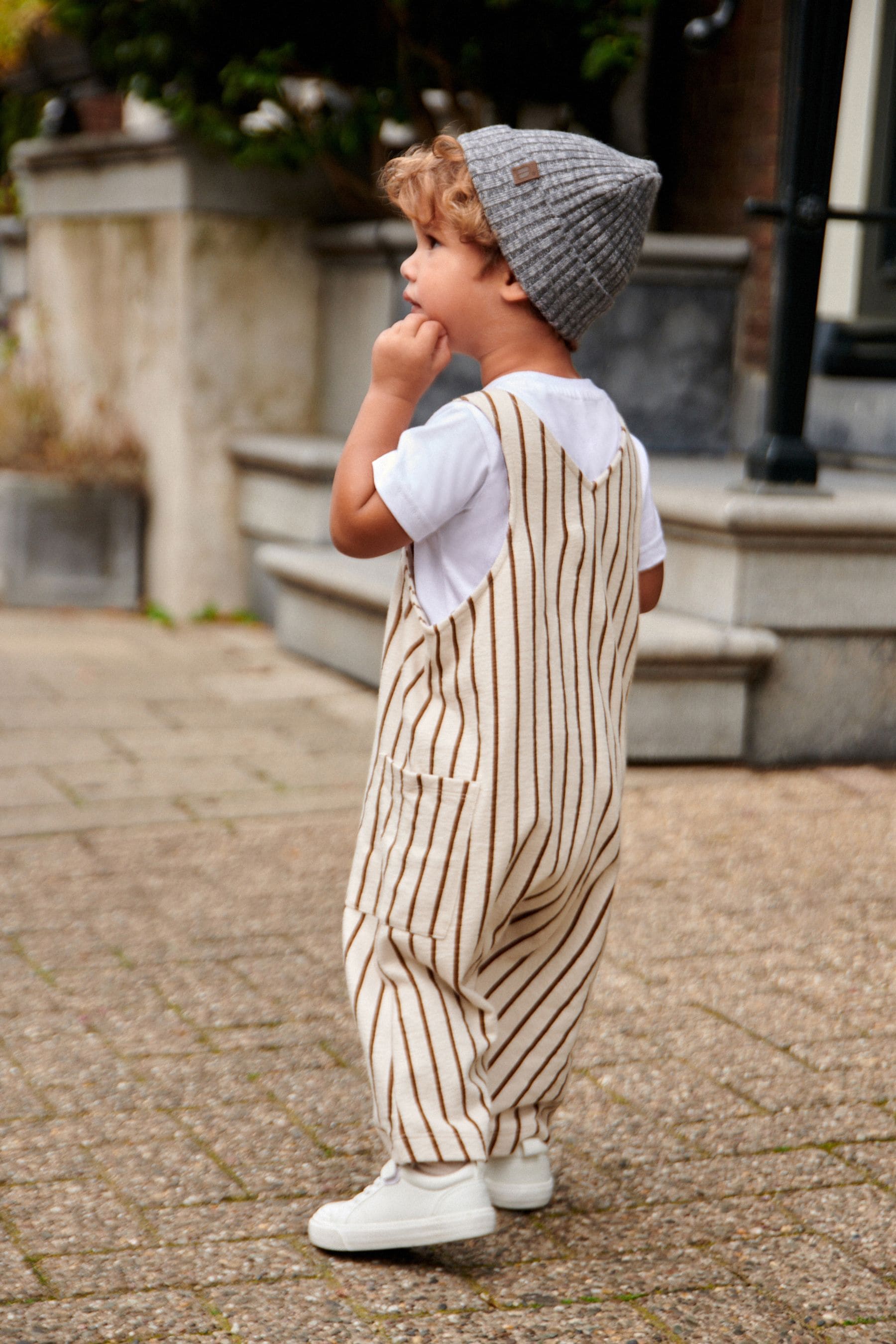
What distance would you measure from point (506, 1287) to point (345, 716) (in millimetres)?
3344

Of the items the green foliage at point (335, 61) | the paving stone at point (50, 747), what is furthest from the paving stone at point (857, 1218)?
the green foliage at point (335, 61)

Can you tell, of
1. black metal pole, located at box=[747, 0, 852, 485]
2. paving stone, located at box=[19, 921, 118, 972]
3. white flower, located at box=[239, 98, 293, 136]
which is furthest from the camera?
white flower, located at box=[239, 98, 293, 136]

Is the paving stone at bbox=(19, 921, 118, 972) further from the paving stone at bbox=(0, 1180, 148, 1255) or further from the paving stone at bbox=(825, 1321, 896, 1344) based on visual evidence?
the paving stone at bbox=(825, 1321, 896, 1344)

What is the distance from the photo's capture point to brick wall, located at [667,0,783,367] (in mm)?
6777

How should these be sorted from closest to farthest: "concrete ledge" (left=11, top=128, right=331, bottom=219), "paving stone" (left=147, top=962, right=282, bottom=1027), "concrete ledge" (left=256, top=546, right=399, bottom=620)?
"paving stone" (left=147, top=962, right=282, bottom=1027) → "concrete ledge" (left=256, top=546, right=399, bottom=620) → "concrete ledge" (left=11, top=128, right=331, bottom=219)

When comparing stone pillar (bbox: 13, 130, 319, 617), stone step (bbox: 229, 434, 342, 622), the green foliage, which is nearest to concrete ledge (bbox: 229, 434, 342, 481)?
stone step (bbox: 229, 434, 342, 622)

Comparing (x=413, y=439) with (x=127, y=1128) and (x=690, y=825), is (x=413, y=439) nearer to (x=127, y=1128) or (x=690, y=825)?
(x=127, y=1128)

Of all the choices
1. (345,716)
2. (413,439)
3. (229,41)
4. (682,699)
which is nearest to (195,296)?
(229,41)

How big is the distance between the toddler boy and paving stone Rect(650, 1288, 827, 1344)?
0.87 feet

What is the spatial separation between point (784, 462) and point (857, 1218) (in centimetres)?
291

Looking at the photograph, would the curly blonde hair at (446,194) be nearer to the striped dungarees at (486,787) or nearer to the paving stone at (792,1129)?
the striped dungarees at (486,787)

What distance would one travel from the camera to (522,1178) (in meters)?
2.31

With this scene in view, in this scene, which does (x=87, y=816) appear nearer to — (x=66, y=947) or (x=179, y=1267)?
(x=66, y=947)

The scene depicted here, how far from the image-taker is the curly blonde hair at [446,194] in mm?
2023
